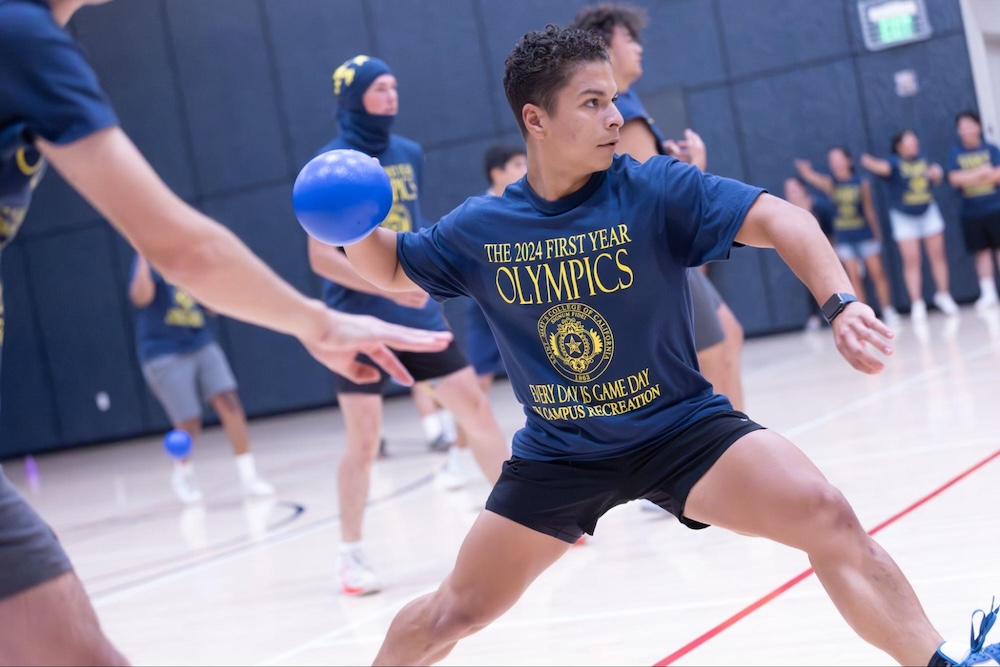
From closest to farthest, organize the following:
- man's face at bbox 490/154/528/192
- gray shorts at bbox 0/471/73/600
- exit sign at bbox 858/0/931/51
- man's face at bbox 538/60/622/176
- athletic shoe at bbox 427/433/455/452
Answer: gray shorts at bbox 0/471/73/600, man's face at bbox 538/60/622/176, man's face at bbox 490/154/528/192, athletic shoe at bbox 427/433/455/452, exit sign at bbox 858/0/931/51

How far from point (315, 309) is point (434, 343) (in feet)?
1.69

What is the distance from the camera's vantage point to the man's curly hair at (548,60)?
2.74 m

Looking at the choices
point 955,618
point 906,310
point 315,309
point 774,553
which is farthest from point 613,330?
point 906,310

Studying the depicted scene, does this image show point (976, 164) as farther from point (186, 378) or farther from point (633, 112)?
point (633, 112)

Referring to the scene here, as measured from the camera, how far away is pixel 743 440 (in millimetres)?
2514

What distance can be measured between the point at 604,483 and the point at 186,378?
6.42 m

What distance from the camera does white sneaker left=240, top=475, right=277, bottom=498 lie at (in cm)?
816

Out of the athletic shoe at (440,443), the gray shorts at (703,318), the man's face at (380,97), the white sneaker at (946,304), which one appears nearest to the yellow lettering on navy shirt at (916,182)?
the white sneaker at (946,304)

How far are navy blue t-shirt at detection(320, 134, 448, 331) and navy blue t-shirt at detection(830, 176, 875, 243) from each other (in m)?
8.45

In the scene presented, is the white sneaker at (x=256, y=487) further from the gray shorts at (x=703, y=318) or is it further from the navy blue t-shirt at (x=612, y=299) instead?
the navy blue t-shirt at (x=612, y=299)

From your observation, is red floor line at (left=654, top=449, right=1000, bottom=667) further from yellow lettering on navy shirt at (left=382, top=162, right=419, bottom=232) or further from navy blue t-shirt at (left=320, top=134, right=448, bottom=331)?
yellow lettering on navy shirt at (left=382, top=162, right=419, bottom=232)

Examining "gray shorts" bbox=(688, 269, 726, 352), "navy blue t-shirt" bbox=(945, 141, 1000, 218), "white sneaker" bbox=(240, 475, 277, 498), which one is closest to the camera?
"gray shorts" bbox=(688, 269, 726, 352)

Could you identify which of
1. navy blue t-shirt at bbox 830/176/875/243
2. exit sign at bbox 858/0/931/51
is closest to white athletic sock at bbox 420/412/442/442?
navy blue t-shirt at bbox 830/176/875/243

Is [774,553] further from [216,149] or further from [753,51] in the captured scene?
[216,149]
